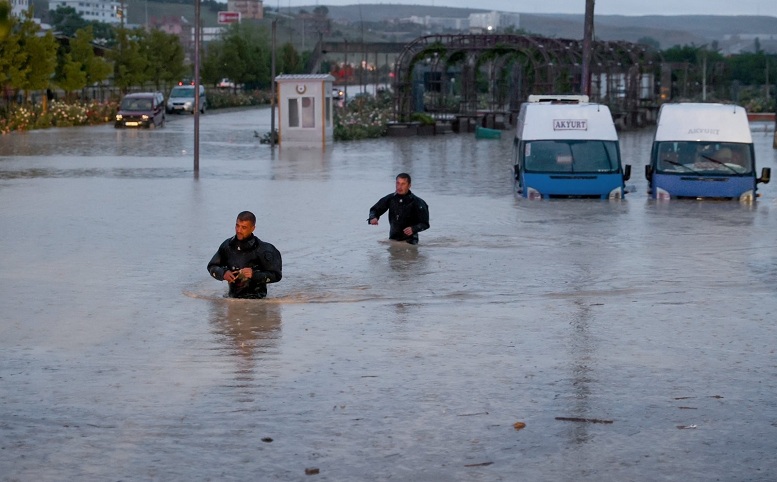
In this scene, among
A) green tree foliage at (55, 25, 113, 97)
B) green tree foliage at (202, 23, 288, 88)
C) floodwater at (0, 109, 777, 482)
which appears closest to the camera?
floodwater at (0, 109, 777, 482)

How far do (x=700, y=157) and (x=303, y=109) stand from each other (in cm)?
2477

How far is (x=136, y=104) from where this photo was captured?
61.5 m

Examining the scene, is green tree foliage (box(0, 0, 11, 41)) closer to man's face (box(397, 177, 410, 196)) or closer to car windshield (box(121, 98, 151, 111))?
man's face (box(397, 177, 410, 196))

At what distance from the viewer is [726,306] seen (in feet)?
44.3

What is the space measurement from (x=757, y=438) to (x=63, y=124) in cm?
5746

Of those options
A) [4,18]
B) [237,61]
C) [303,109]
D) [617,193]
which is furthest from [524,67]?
[4,18]

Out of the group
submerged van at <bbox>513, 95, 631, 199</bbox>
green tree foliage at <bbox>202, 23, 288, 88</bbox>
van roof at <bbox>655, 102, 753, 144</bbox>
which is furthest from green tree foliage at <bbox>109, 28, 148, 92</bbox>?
van roof at <bbox>655, 102, 753, 144</bbox>

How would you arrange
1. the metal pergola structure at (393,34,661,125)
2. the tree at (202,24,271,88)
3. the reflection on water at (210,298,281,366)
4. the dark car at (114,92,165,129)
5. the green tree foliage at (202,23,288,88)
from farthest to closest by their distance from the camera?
the green tree foliage at (202,23,288,88)
the tree at (202,24,271,88)
the dark car at (114,92,165,129)
the metal pergola structure at (393,34,661,125)
the reflection on water at (210,298,281,366)

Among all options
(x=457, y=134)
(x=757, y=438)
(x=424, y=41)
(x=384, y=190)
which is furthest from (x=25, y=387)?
(x=424, y=41)

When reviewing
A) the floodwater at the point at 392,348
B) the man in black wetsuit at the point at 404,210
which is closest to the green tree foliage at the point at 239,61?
the floodwater at the point at 392,348

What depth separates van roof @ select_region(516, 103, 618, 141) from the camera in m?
27.5

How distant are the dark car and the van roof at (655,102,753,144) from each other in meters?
37.0

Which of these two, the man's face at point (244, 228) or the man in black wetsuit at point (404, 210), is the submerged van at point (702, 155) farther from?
the man's face at point (244, 228)

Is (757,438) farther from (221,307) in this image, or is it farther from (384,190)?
(384,190)
